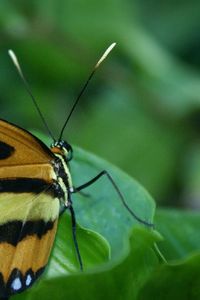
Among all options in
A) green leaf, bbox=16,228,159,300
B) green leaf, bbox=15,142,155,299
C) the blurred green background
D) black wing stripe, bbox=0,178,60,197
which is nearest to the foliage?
the blurred green background

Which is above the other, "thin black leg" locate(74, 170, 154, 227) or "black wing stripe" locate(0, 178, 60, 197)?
"thin black leg" locate(74, 170, 154, 227)

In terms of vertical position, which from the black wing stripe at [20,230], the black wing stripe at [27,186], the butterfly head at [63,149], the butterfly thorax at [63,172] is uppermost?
the butterfly head at [63,149]

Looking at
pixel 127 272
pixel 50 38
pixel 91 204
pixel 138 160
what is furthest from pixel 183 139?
pixel 127 272

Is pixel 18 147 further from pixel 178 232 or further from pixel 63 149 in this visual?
pixel 178 232

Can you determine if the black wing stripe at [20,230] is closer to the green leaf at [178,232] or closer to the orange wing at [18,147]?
the orange wing at [18,147]

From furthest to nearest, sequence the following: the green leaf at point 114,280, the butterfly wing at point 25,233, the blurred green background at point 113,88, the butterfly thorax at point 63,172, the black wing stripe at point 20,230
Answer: the blurred green background at point 113,88 → the butterfly thorax at point 63,172 → the black wing stripe at point 20,230 → the butterfly wing at point 25,233 → the green leaf at point 114,280

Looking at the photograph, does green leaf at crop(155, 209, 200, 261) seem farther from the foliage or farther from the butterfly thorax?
the foliage

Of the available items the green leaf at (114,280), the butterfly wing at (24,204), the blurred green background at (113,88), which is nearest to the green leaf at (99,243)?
the green leaf at (114,280)
